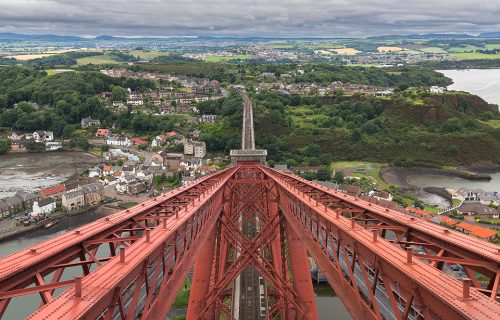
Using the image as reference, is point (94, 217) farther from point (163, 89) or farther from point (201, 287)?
point (163, 89)

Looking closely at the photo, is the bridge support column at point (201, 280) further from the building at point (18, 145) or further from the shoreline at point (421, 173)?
the building at point (18, 145)

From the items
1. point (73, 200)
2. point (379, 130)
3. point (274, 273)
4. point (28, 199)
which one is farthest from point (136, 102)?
point (274, 273)

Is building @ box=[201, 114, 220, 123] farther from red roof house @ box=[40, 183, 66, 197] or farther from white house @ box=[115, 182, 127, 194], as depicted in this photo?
red roof house @ box=[40, 183, 66, 197]

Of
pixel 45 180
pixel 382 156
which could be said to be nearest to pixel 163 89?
pixel 45 180

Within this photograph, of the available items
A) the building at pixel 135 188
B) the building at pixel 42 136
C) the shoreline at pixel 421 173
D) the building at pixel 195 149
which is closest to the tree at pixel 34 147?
the building at pixel 42 136

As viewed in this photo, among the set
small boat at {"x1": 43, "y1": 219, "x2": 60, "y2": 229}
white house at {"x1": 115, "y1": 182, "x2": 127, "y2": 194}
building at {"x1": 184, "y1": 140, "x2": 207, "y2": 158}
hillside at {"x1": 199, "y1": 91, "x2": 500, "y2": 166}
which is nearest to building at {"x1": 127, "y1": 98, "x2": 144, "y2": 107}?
hillside at {"x1": 199, "y1": 91, "x2": 500, "y2": 166}

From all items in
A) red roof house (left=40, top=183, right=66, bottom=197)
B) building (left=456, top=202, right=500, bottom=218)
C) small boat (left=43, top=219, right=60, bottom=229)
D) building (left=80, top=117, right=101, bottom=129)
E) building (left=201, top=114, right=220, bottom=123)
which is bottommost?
small boat (left=43, top=219, right=60, bottom=229)
